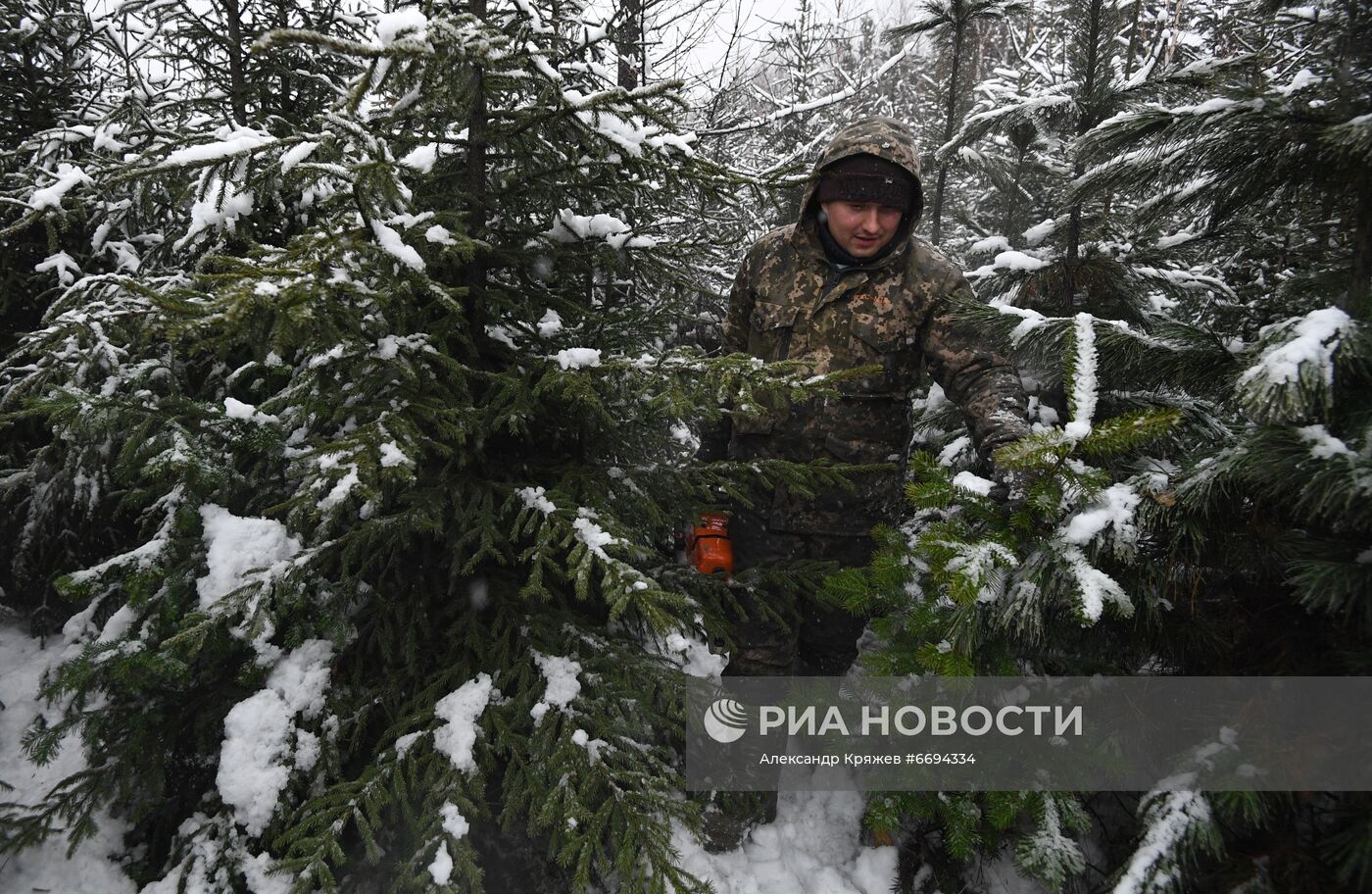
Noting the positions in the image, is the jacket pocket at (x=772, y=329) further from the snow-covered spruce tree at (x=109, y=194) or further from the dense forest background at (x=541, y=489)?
the snow-covered spruce tree at (x=109, y=194)

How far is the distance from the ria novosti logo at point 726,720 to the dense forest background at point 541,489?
1.33 feet

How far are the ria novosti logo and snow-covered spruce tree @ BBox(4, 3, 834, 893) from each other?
0.46 meters

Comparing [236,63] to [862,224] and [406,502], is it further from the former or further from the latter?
[862,224]

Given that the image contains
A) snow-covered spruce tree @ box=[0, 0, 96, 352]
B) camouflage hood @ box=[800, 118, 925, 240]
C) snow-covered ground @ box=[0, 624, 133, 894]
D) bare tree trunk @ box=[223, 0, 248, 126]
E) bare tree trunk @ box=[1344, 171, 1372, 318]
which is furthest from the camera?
snow-covered spruce tree @ box=[0, 0, 96, 352]

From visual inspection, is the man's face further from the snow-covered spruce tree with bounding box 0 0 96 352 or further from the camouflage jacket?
the snow-covered spruce tree with bounding box 0 0 96 352

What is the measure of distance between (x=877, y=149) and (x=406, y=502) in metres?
2.75

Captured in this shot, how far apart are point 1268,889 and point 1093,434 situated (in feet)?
4.29

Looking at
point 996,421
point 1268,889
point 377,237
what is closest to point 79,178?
point 377,237

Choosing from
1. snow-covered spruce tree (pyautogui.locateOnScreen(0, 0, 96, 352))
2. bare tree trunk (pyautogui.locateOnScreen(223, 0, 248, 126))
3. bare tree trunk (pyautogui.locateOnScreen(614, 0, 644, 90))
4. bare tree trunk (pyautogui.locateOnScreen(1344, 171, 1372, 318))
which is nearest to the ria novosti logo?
bare tree trunk (pyautogui.locateOnScreen(1344, 171, 1372, 318))

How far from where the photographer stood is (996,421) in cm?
257

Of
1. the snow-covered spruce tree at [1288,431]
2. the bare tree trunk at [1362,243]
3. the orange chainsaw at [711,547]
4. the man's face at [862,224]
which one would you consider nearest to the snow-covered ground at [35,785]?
the orange chainsaw at [711,547]

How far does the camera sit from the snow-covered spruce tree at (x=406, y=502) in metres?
2.13

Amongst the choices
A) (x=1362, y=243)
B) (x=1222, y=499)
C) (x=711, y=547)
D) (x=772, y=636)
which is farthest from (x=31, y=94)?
(x=1362, y=243)

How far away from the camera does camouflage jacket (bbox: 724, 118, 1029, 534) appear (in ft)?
10.1
